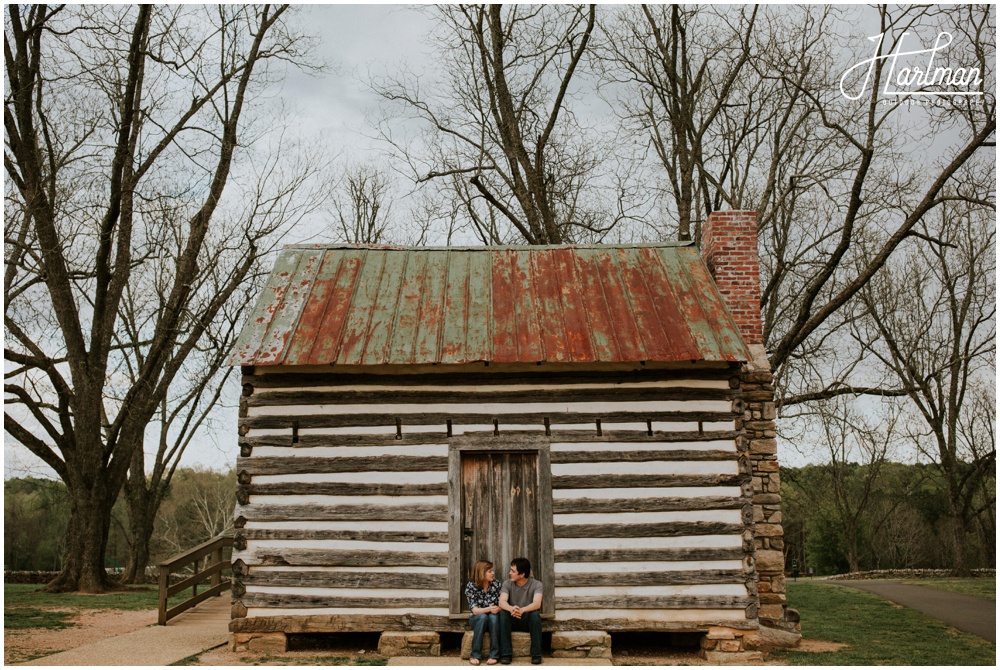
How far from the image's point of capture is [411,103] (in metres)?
23.4

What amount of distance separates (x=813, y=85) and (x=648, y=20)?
5158 mm

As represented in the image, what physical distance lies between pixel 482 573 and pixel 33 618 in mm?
7936

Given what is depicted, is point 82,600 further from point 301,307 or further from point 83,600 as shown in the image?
point 301,307

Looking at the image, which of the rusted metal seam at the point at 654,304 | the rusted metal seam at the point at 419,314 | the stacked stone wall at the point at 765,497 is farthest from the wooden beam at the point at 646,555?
the rusted metal seam at the point at 419,314

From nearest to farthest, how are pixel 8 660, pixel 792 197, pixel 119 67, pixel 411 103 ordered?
pixel 8 660 → pixel 119 67 → pixel 792 197 → pixel 411 103

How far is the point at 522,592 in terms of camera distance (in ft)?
28.5

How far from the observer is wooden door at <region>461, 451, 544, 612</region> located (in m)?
9.30

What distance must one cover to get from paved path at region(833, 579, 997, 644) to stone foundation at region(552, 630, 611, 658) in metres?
5.87

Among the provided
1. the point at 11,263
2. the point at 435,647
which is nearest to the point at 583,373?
the point at 435,647

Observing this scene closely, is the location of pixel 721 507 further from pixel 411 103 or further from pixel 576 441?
pixel 411 103

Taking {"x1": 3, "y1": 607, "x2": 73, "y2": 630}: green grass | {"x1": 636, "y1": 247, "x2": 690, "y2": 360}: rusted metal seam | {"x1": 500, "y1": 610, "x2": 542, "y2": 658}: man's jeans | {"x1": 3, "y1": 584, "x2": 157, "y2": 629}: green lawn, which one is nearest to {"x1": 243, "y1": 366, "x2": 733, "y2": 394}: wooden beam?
{"x1": 636, "y1": 247, "x2": 690, "y2": 360}: rusted metal seam

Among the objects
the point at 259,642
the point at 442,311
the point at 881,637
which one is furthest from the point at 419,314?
the point at 881,637

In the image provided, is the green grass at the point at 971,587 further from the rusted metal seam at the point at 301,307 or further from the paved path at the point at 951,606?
the rusted metal seam at the point at 301,307

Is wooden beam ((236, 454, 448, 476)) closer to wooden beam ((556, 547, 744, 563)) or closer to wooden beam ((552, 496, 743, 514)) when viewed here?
wooden beam ((552, 496, 743, 514))
